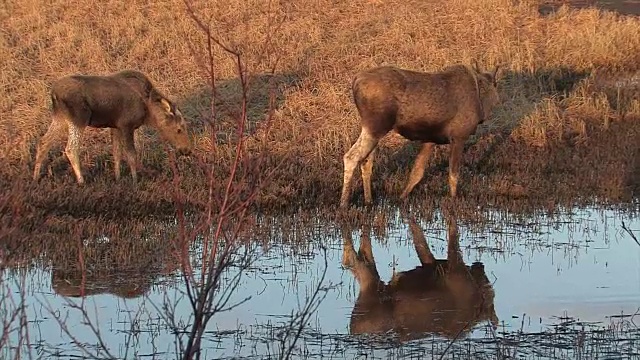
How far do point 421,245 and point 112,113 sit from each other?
208 inches

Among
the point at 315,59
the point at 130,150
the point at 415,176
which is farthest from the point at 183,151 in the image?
the point at 315,59

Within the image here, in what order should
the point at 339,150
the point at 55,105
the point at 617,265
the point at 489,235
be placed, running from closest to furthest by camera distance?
the point at 617,265 < the point at 489,235 < the point at 55,105 < the point at 339,150

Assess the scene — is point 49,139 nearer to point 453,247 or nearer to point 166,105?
point 166,105

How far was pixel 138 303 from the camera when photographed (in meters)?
8.58

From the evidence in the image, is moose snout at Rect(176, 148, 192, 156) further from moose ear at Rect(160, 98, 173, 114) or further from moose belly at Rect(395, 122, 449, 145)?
moose belly at Rect(395, 122, 449, 145)

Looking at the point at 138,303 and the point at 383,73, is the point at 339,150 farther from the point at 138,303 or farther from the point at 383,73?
the point at 138,303

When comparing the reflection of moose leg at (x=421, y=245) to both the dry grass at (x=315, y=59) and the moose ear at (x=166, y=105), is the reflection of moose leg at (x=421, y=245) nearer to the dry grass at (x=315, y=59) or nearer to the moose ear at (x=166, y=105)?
the dry grass at (x=315, y=59)

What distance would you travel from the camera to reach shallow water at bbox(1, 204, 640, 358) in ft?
23.9

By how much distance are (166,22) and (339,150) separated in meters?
10.2

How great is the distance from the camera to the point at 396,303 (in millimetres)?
8625

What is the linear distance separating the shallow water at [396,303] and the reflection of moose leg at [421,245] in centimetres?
7

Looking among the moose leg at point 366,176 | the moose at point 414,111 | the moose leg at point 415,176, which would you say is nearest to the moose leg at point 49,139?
the moose at point 414,111

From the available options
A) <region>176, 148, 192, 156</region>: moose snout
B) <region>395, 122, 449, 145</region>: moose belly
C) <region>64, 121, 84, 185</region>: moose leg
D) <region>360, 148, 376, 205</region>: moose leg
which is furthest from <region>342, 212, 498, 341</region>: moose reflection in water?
<region>176, 148, 192, 156</region>: moose snout

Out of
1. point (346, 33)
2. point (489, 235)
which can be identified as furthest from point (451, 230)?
point (346, 33)
